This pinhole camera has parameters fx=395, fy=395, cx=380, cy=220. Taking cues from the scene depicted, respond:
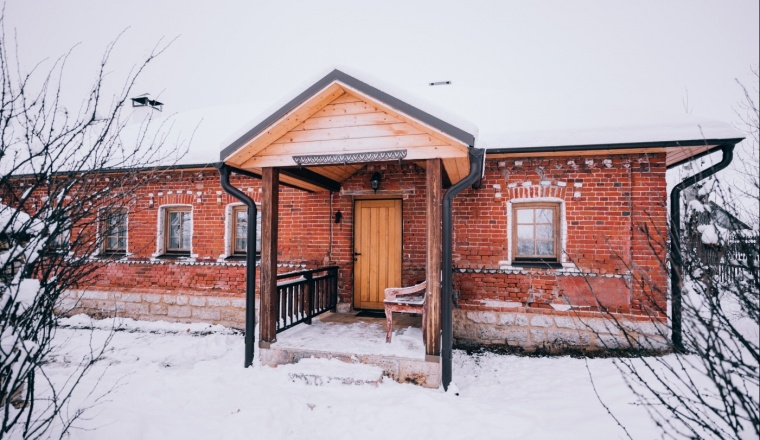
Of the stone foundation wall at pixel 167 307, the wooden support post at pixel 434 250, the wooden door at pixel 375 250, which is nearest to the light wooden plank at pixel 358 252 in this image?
the wooden door at pixel 375 250

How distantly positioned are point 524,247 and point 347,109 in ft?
12.7

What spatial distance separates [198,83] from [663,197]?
→ 271ft

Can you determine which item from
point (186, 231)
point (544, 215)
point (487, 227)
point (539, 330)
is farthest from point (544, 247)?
point (186, 231)

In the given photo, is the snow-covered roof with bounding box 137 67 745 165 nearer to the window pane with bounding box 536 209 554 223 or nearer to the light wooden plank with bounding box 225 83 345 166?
the light wooden plank with bounding box 225 83 345 166

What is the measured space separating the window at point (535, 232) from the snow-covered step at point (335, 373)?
10.9 feet

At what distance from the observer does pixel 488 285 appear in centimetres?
662

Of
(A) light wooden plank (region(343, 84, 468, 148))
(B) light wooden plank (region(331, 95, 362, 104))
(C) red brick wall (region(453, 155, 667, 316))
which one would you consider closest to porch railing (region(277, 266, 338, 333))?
(C) red brick wall (region(453, 155, 667, 316))

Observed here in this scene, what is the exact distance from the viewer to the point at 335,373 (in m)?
4.77

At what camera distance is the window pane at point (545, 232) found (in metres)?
6.62

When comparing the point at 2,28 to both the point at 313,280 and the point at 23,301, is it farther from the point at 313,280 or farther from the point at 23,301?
the point at 313,280

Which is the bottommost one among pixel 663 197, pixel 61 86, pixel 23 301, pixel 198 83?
pixel 23 301

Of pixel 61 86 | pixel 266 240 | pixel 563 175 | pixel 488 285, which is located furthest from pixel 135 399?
pixel 563 175

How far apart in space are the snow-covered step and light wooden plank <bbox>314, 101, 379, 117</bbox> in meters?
3.10

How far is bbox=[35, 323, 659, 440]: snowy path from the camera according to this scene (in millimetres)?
3754
